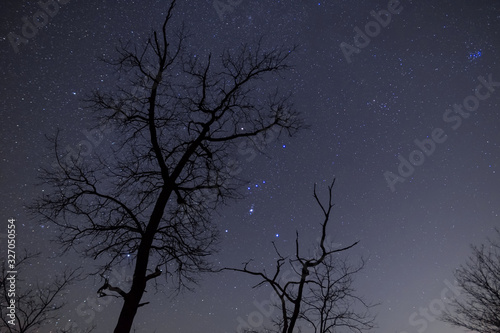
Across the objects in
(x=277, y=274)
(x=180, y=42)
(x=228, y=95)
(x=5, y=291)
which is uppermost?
(x=180, y=42)

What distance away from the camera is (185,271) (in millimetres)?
6371

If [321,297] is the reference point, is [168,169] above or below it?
above

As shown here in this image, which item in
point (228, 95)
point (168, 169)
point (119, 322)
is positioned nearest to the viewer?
point (119, 322)

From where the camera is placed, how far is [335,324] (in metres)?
7.54

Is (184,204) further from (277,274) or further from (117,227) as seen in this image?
(277,274)

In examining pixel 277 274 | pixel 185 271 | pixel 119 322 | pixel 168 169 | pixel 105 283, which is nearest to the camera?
pixel 277 274

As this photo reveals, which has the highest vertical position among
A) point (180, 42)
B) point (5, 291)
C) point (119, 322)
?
point (180, 42)

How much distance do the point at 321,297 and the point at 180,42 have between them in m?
8.03

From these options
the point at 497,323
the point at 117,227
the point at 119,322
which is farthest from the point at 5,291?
the point at 497,323

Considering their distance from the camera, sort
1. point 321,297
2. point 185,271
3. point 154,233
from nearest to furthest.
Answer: point 154,233 → point 185,271 → point 321,297

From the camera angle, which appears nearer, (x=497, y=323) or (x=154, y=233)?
(x=154, y=233)

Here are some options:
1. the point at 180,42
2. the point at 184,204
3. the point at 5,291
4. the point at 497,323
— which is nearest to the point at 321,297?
the point at 184,204

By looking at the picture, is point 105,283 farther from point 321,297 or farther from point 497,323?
point 497,323

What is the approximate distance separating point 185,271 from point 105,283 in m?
1.64
